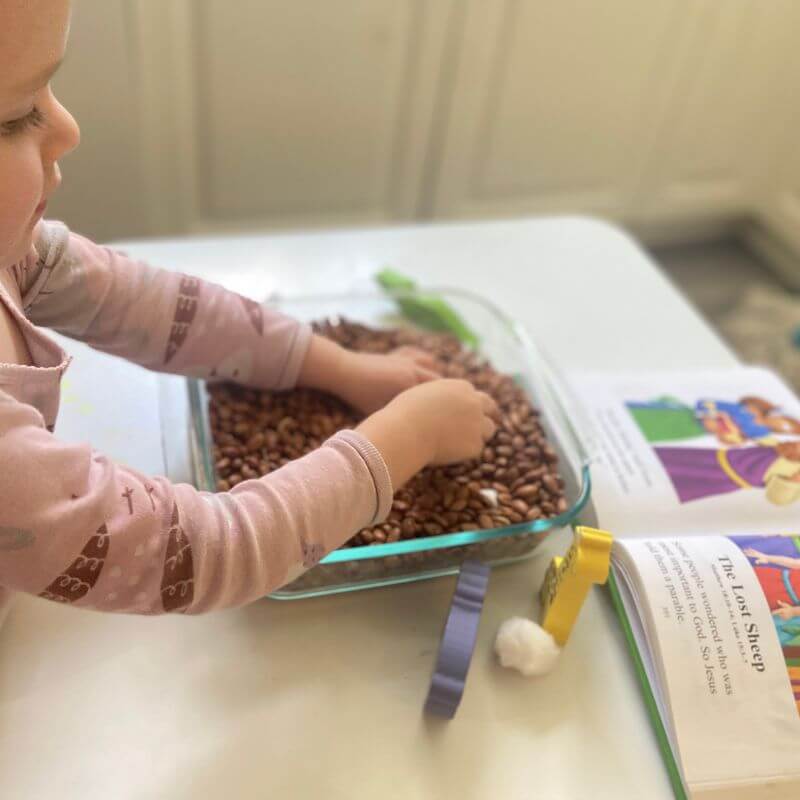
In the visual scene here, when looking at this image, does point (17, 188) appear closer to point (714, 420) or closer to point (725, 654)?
point (725, 654)

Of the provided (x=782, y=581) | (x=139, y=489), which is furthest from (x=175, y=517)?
(x=782, y=581)

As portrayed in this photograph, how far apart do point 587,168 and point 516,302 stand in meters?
0.94

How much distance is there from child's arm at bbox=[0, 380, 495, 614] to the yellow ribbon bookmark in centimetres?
12

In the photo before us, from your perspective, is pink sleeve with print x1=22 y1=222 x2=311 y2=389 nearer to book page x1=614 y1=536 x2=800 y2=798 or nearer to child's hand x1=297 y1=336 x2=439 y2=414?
child's hand x1=297 y1=336 x2=439 y2=414

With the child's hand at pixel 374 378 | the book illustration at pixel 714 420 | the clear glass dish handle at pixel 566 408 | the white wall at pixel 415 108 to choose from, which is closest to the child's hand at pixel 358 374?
the child's hand at pixel 374 378

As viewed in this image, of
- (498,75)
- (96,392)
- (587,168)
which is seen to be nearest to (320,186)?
(498,75)

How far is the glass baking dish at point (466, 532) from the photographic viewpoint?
0.55 m

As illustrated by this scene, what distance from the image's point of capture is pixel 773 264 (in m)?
1.98

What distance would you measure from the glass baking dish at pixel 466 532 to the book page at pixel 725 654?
71 mm

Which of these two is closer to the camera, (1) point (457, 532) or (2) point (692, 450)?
(1) point (457, 532)

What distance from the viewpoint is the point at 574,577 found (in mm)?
537

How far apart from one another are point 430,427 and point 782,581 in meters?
0.25

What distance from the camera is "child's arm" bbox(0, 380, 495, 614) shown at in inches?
16.2

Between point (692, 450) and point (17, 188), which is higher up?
point (17, 188)
